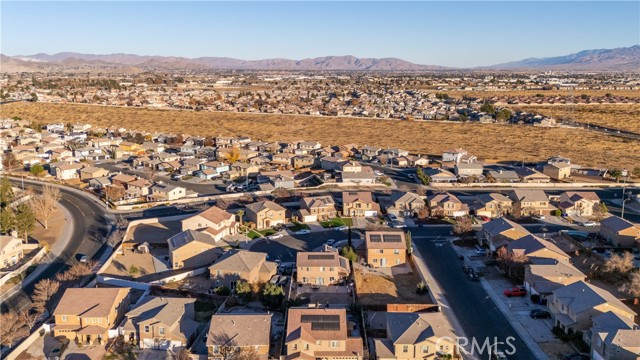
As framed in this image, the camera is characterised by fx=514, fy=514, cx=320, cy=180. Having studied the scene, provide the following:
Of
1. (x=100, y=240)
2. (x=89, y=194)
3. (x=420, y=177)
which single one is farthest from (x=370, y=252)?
(x=89, y=194)

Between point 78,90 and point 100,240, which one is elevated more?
point 78,90

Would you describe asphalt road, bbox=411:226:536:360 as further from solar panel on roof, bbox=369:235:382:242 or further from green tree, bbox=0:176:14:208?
green tree, bbox=0:176:14:208

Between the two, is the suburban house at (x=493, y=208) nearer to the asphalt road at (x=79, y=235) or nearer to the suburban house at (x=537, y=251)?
the suburban house at (x=537, y=251)

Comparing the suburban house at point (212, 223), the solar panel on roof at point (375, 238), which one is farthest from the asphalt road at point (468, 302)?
the suburban house at point (212, 223)

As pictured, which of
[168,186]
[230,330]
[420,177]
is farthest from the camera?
[420,177]

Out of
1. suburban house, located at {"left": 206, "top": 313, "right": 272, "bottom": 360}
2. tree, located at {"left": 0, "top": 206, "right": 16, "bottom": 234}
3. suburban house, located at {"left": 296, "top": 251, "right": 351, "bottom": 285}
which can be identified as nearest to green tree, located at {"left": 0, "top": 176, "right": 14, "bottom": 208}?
tree, located at {"left": 0, "top": 206, "right": 16, "bottom": 234}

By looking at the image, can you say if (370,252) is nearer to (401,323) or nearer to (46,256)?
(401,323)

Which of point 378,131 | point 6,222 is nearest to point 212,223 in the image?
point 6,222
